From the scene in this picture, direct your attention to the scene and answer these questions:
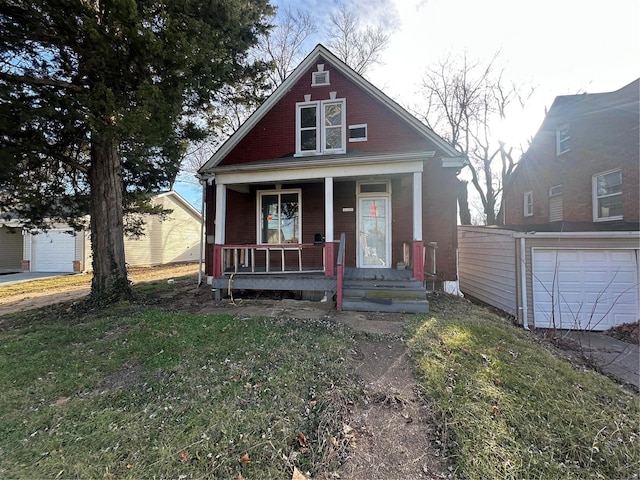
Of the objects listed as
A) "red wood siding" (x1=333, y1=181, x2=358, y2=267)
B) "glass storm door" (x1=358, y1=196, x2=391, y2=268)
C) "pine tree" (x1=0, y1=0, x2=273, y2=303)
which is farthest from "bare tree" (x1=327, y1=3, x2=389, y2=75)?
"glass storm door" (x1=358, y1=196, x2=391, y2=268)

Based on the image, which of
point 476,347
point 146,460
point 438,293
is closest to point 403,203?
point 438,293

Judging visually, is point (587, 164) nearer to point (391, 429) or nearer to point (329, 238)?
point (329, 238)

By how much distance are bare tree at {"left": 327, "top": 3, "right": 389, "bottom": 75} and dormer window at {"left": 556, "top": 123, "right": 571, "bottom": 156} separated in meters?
11.3

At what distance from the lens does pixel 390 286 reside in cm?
665

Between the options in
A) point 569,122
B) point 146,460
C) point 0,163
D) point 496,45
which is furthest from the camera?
point 496,45

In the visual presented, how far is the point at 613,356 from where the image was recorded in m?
5.86

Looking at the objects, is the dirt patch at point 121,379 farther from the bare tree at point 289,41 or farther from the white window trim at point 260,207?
the bare tree at point 289,41

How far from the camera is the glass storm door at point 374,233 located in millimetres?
A: 9133

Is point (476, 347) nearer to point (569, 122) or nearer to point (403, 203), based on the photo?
point (403, 203)

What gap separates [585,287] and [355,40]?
61.7 feet

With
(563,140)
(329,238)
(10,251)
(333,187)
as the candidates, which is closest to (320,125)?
(333,187)

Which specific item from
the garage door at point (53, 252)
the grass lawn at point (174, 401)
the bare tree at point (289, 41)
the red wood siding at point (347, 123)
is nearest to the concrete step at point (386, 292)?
the grass lawn at point (174, 401)

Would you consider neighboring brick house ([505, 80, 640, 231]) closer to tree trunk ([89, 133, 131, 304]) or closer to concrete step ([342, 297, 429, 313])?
concrete step ([342, 297, 429, 313])

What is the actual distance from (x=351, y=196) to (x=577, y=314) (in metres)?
6.98
